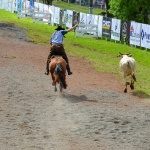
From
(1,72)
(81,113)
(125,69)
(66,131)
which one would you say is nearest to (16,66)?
(1,72)

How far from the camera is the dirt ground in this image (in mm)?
12672

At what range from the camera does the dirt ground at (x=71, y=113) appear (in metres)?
12.7

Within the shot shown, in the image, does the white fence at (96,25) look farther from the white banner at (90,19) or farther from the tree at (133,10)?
the tree at (133,10)

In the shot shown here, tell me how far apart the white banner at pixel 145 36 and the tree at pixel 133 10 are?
1105 cm

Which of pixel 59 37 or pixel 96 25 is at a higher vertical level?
pixel 59 37

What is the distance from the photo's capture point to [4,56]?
93.6ft

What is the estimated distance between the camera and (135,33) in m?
39.8

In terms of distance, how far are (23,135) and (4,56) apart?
1573 centimetres

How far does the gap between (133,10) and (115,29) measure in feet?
25.2

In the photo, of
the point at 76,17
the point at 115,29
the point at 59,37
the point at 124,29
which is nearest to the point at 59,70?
the point at 59,37

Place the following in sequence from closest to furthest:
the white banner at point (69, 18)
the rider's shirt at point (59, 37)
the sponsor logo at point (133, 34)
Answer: the rider's shirt at point (59, 37), the sponsor logo at point (133, 34), the white banner at point (69, 18)

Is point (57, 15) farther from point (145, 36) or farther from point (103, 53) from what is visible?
point (103, 53)

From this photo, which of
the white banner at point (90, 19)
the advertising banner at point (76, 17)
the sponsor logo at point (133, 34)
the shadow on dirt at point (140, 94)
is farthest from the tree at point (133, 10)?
the shadow on dirt at point (140, 94)

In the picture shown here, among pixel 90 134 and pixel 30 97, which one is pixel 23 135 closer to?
pixel 90 134
